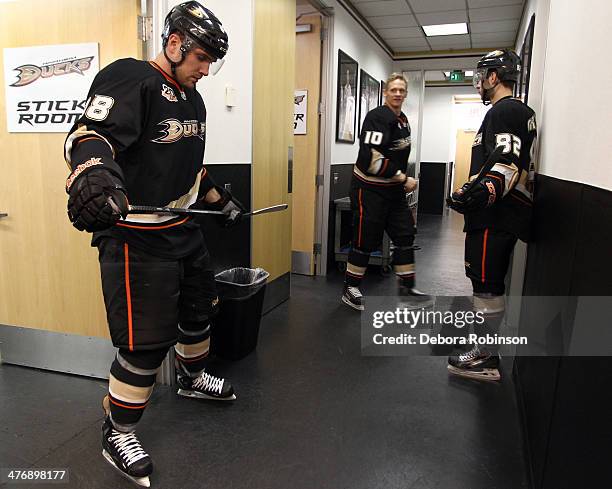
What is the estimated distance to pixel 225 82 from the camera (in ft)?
9.34

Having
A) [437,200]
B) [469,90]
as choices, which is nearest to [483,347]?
[437,200]

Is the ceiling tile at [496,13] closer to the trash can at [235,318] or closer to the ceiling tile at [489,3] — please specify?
the ceiling tile at [489,3]

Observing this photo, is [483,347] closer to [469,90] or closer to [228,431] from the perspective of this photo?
[228,431]

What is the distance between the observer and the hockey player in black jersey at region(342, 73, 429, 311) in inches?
136

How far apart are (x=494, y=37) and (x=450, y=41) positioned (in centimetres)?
56

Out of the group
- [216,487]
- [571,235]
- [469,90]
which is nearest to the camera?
[571,235]

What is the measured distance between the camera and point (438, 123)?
34.3ft

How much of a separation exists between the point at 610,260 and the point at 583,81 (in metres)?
0.75

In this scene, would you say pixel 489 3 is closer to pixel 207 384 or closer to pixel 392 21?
pixel 392 21

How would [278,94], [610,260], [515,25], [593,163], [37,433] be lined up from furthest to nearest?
1. [515,25]
2. [278,94]
3. [37,433]
4. [593,163]
5. [610,260]

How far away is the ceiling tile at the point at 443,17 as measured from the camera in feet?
17.7

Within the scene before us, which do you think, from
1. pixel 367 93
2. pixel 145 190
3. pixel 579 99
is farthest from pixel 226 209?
pixel 367 93

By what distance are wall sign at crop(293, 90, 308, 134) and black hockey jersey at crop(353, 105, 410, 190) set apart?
1.32 meters

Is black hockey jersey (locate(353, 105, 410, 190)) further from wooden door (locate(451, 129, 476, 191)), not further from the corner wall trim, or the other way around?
wooden door (locate(451, 129, 476, 191))
